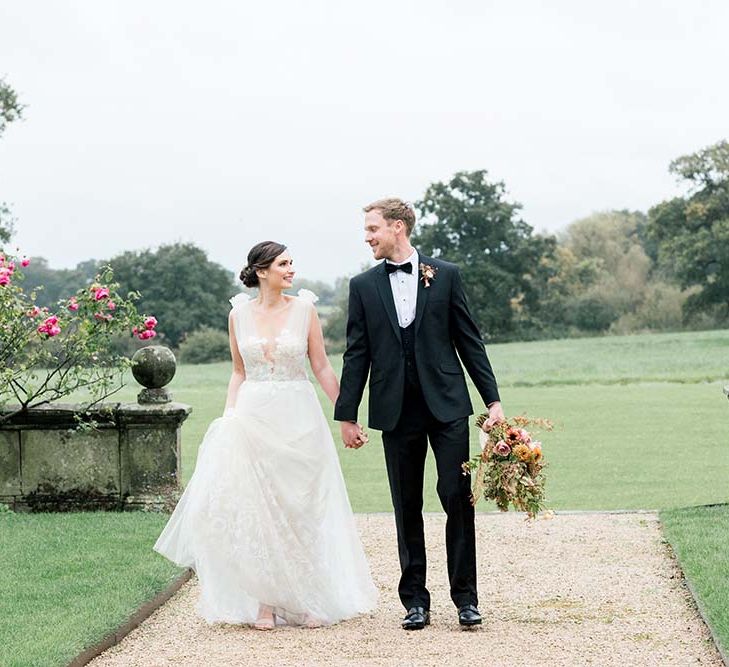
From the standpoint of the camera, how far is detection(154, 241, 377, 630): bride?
259 inches

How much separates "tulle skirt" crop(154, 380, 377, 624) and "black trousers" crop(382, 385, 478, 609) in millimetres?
433

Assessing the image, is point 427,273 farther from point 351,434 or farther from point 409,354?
point 351,434

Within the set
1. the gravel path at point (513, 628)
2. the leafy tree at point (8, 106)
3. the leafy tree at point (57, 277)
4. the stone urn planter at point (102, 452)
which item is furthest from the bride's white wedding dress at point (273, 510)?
the leafy tree at point (57, 277)

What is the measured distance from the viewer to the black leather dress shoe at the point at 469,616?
6.29m

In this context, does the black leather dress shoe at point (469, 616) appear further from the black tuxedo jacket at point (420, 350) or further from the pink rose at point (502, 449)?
the black tuxedo jacket at point (420, 350)

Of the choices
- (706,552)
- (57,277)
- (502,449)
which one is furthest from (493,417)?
(57,277)

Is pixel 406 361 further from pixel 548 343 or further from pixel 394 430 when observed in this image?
pixel 548 343

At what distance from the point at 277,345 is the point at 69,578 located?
2.09m

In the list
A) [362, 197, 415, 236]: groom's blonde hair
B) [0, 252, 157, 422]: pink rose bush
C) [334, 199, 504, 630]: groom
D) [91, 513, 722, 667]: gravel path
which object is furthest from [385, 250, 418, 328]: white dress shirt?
[0, 252, 157, 422]: pink rose bush

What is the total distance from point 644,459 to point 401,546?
32.4 ft

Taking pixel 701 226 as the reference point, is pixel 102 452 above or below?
below

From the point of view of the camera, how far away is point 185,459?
57.8 ft

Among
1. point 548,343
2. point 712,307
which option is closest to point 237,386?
point 548,343

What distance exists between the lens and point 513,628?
6.37 m
